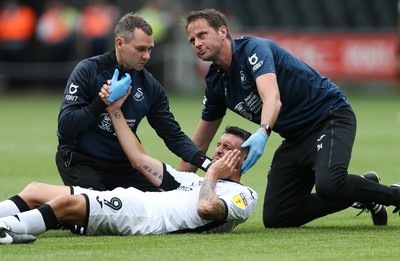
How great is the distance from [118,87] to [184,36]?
66.7 feet

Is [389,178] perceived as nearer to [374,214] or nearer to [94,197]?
[374,214]

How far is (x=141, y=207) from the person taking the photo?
7.66 metres

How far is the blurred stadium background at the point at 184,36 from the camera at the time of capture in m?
28.0

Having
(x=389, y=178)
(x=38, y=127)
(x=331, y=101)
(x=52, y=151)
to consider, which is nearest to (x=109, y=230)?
(x=331, y=101)

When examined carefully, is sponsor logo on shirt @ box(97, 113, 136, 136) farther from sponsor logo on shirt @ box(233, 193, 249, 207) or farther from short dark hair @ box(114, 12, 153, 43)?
sponsor logo on shirt @ box(233, 193, 249, 207)

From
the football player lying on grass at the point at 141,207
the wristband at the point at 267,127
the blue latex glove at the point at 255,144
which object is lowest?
the football player lying on grass at the point at 141,207

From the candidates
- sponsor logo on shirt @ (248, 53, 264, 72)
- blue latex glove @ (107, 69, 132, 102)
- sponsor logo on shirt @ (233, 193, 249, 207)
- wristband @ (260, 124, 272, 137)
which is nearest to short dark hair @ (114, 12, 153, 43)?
blue latex glove @ (107, 69, 132, 102)

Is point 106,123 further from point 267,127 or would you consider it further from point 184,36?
point 184,36

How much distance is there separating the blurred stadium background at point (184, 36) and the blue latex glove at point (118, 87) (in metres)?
19.1

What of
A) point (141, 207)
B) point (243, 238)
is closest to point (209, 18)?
point (141, 207)

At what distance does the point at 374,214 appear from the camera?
341 inches

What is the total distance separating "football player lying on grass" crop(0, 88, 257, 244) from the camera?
7.31 metres

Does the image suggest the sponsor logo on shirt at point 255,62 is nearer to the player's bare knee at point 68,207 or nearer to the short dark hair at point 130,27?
the short dark hair at point 130,27

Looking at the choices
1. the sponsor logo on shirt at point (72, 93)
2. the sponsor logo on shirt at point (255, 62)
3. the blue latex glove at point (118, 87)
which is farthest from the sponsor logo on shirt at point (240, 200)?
the sponsor logo on shirt at point (72, 93)
